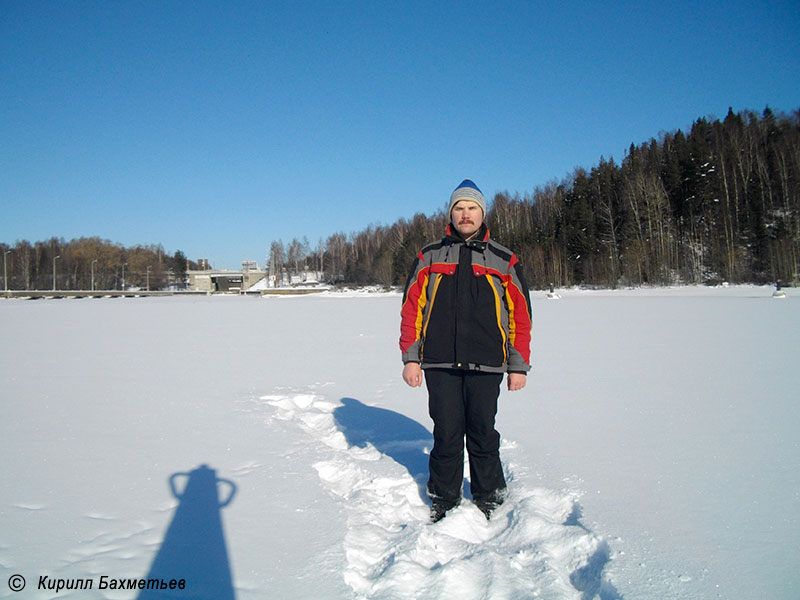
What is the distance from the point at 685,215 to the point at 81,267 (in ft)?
283

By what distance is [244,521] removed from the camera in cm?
221

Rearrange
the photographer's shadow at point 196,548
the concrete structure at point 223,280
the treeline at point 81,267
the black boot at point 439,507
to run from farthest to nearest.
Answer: the concrete structure at point 223,280, the treeline at point 81,267, the black boot at point 439,507, the photographer's shadow at point 196,548

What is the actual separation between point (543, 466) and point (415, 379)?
1.12 metres

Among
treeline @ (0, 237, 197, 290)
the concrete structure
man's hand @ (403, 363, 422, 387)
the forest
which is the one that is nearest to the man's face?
man's hand @ (403, 363, 422, 387)

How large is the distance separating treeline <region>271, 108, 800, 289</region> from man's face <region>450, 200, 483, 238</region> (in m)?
38.3

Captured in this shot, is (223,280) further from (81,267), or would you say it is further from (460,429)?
(460,429)

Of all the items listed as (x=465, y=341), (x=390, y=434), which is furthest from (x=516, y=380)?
(x=390, y=434)

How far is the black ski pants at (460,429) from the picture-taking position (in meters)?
2.39

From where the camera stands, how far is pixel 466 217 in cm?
243

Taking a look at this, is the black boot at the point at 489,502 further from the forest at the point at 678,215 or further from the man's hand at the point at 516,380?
the forest at the point at 678,215

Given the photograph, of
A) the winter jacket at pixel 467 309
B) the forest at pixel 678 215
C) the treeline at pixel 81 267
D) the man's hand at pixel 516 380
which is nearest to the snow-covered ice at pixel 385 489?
the man's hand at pixel 516 380

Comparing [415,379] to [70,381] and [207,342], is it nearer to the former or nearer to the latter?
[70,381]

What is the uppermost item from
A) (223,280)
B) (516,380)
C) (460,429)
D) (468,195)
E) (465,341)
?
(223,280)

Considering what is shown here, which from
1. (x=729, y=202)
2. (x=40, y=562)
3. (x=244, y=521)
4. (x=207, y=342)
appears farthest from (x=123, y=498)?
(x=729, y=202)
